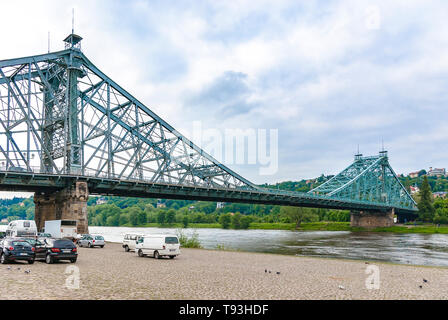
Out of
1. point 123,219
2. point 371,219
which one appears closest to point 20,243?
point 371,219

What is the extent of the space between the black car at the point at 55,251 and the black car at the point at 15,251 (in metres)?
0.99

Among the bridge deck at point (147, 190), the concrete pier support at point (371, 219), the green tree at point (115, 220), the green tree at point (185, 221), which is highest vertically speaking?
the bridge deck at point (147, 190)

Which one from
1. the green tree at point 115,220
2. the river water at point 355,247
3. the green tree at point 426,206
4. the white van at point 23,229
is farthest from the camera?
the green tree at point 115,220

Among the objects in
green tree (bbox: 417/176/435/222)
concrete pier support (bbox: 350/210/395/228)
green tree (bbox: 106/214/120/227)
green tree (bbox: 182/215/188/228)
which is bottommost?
green tree (bbox: 106/214/120/227)

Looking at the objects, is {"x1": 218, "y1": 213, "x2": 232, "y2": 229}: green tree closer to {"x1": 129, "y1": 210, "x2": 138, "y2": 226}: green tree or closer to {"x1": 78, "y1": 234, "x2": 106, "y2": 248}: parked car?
{"x1": 129, "y1": 210, "x2": 138, "y2": 226}: green tree

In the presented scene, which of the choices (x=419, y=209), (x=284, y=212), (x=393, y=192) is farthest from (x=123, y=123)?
(x=393, y=192)

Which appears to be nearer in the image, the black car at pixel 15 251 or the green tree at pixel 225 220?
the black car at pixel 15 251

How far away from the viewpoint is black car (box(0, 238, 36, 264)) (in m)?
22.8

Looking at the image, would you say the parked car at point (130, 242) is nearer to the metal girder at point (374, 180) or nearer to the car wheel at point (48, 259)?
the car wheel at point (48, 259)

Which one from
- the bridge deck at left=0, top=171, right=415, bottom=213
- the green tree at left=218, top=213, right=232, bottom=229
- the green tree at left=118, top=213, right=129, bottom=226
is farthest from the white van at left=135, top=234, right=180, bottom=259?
the green tree at left=118, top=213, right=129, bottom=226

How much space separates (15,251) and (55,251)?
7.22 ft

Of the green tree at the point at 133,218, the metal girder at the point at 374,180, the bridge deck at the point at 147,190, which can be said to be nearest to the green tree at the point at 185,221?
the green tree at the point at 133,218

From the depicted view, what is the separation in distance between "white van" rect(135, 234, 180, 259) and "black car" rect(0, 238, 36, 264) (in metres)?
8.68

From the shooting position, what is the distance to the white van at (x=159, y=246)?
29.0 metres
